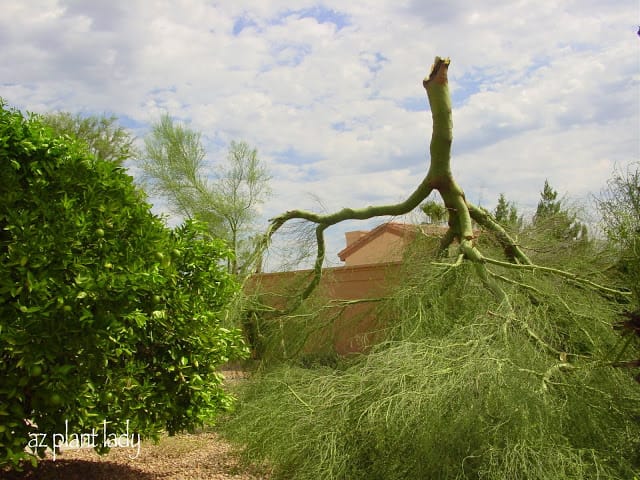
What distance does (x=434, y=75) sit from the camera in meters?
6.79

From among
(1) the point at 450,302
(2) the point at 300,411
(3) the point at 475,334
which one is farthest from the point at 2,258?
(1) the point at 450,302

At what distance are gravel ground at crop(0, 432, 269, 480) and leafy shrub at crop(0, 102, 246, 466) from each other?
0.85 m

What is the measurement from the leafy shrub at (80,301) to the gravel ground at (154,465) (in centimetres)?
85

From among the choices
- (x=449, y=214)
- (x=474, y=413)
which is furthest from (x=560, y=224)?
(x=474, y=413)

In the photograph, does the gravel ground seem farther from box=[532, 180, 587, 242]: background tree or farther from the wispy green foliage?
box=[532, 180, 587, 242]: background tree

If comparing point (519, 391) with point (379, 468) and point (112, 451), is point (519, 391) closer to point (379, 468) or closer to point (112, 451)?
point (379, 468)

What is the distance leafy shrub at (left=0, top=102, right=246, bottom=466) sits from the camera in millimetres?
3768

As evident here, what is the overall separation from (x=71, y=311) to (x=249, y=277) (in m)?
4.23

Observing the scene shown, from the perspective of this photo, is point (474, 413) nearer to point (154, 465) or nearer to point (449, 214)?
point (154, 465)

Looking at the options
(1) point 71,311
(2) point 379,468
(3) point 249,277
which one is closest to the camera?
(1) point 71,311

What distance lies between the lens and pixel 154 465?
5578mm

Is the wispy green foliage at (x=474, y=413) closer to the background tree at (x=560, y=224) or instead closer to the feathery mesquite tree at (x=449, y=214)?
the feathery mesquite tree at (x=449, y=214)

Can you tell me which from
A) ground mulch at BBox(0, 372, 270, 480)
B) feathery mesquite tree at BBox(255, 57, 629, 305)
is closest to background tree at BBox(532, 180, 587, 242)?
feathery mesquite tree at BBox(255, 57, 629, 305)

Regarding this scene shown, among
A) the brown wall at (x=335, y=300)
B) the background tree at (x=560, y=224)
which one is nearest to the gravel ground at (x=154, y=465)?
the brown wall at (x=335, y=300)
